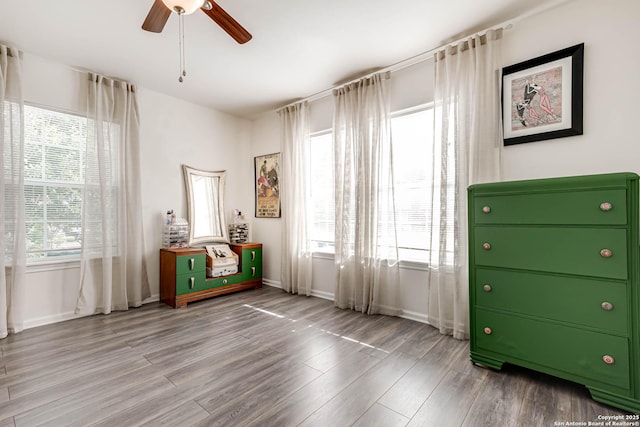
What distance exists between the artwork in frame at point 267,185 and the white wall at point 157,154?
0.20 m

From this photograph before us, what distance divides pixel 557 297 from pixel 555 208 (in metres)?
0.56

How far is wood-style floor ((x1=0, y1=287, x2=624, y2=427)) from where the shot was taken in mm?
1572

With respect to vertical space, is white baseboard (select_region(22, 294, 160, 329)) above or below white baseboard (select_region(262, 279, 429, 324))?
above

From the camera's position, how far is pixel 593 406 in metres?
1.62

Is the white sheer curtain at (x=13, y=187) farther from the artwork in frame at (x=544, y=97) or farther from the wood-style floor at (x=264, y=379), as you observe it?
the artwork in frame at (x=544, y=97)

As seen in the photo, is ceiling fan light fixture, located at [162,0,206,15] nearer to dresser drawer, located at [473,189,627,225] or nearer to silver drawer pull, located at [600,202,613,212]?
dresser drawer, located at [473,189,627,225]

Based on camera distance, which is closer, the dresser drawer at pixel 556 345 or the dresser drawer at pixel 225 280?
the dresser drawer at pixel 556 345

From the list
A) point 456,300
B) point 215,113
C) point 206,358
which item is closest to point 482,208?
point 456,300

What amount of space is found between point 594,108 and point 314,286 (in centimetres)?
335

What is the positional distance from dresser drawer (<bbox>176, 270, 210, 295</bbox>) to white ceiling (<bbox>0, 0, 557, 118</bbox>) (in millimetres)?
2376

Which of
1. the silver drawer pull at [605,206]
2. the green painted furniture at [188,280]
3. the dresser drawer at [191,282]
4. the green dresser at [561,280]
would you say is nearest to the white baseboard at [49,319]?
the green painted furniture at [188,280]

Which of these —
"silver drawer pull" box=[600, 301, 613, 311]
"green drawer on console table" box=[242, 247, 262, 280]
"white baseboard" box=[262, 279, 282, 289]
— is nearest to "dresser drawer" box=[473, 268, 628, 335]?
"silver drawer pull" box=[600, 301, 613, 311]

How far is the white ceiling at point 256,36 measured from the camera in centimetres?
219

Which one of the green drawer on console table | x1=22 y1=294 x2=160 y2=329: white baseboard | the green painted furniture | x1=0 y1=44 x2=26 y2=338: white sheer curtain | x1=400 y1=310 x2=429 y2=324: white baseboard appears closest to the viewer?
x1=0 y1=44 x2=26 y2=338: white sheer curtain
